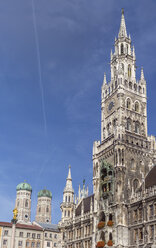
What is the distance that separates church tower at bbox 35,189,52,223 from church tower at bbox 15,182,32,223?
21.7 feet

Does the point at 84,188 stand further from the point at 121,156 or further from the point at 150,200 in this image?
the point at 150,200

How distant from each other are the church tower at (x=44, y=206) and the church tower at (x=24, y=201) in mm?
6616

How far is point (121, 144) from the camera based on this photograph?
70.1 m

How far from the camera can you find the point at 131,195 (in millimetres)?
65438

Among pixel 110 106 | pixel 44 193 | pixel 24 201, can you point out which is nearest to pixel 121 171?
pixel 110 106

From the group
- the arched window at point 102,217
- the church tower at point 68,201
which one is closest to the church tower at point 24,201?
the church tower at point 68,201

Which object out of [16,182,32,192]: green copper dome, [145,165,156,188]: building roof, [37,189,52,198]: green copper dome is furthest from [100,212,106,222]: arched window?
[37,189,52,198]: green copper dome

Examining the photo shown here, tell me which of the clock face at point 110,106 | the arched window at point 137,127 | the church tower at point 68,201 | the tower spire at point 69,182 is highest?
the clock face at point 110,106

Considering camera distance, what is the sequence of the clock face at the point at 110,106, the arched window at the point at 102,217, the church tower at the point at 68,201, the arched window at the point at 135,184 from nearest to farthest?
the arched window at the point at 135,184 → the arched window at the point at 102,217 → the clock face at the point at 110,106 → the church tower at the point at 68,201

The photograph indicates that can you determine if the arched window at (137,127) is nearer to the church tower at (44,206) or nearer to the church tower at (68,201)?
the church tower at (68,201)

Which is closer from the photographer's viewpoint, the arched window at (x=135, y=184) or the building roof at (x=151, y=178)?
the building roof at (x=151, y=178)

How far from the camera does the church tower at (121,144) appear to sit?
217ft

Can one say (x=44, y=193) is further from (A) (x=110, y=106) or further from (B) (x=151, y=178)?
(B) (x=151, y=178)

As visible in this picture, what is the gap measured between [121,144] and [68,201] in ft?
91.9
